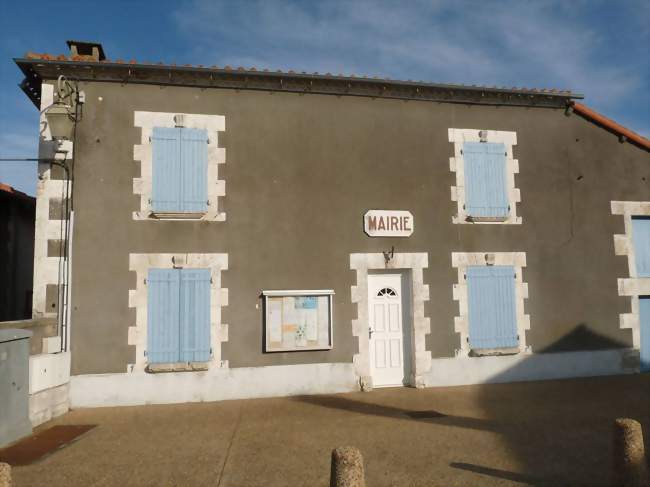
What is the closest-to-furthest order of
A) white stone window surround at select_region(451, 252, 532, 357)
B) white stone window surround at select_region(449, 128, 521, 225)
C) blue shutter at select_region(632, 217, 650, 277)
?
white stone window surround at select_region(451, 252, 532, 357) < white stone window surround at select_region(449, 128, 521, 225) < blue shutter at select_region(632, 217, 650, 277)

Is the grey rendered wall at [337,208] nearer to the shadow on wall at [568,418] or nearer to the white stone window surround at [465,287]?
the white stone window surround at [465,287]

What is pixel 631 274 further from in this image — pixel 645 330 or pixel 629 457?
pixel 629 457

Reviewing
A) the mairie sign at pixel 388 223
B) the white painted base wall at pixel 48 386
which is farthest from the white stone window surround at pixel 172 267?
the mairie sign at pixel 388 223

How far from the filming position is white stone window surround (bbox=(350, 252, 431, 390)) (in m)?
7.86

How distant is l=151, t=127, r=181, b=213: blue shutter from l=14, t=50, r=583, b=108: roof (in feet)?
2.95

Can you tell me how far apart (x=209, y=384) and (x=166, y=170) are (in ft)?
11.2

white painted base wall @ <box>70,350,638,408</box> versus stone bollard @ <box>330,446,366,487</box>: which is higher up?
stone bollard @ <box>330,446,366,487</box>

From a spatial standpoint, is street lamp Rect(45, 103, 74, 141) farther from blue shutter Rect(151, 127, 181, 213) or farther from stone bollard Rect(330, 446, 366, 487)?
stone bollard Rect(330, 446, 366, 487)

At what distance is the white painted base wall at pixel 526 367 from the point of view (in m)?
8.14

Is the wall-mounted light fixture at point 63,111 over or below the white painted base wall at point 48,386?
over

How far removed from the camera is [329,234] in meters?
7.98

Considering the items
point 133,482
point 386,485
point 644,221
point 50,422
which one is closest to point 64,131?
point 50,422

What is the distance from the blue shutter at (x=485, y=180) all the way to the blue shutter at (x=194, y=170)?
15.0 feet

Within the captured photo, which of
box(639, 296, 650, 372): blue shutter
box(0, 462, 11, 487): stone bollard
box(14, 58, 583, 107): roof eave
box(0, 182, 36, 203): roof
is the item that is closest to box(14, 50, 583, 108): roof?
box(14, 58, 583, 107): roof eave
